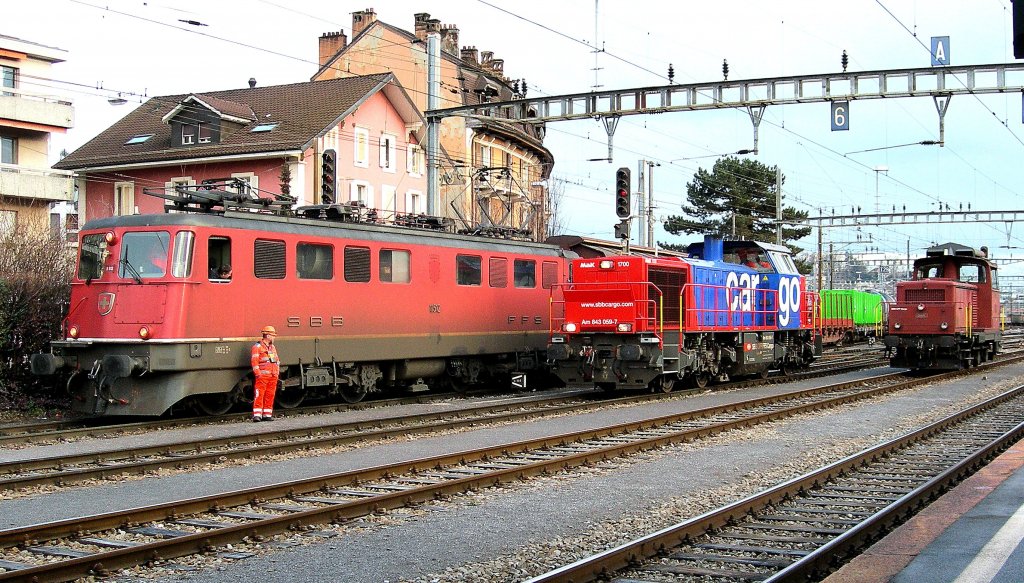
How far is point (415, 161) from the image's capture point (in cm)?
4547

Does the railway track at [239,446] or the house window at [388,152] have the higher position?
the house window at [388,152]

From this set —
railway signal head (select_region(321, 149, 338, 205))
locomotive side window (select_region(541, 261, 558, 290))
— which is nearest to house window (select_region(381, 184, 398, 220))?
railway signal head (select_region(321, 149, 338, 205))

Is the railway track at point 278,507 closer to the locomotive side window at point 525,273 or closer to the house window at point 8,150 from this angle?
the locomotive side window at point 525,273

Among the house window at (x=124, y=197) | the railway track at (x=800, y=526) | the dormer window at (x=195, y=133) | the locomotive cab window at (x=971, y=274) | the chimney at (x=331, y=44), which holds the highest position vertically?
the chimney at (x=331, y=44)

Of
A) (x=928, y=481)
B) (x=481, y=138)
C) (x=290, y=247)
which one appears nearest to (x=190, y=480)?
(x=290, y=247)

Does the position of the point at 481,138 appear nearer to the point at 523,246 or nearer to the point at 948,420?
the point at 523,246

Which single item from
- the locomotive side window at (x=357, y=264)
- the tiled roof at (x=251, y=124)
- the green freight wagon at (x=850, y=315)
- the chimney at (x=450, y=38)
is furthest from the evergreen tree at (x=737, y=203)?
the locomotive side window at (x=357, y=264)

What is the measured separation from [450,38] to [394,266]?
109 ft

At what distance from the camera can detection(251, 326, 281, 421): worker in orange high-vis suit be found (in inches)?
625

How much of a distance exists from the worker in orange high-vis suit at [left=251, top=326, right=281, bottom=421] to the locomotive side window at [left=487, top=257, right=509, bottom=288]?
6.46m

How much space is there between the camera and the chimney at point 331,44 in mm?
50969

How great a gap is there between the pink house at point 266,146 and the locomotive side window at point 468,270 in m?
16.3

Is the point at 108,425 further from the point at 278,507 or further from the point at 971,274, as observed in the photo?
the point at 971,274

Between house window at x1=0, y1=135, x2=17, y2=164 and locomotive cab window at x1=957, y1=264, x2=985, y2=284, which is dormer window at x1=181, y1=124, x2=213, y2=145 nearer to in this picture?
house window at x1=0, y1=135, x2=17, y2=164
